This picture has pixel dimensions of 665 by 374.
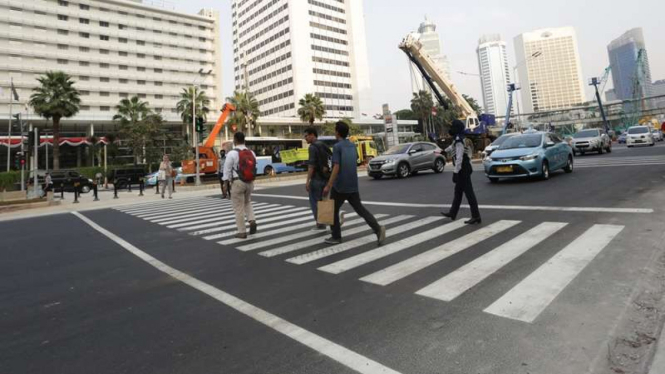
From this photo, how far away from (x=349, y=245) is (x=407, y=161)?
12166 millimetres

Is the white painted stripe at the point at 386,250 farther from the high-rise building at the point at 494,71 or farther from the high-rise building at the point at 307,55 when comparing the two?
the high-rise building at the point at 307,55

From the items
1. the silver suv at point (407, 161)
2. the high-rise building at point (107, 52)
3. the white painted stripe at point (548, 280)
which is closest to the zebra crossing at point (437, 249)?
→ the white painted stripe at point (548, 280)

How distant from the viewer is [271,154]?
98.5 feet

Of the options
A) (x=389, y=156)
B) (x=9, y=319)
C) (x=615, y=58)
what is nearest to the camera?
(x=9, y=319)

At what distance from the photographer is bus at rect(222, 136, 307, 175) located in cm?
2916

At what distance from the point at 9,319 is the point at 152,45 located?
78687 millimetres

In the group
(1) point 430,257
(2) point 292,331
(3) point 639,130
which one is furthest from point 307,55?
(2) point 292,331

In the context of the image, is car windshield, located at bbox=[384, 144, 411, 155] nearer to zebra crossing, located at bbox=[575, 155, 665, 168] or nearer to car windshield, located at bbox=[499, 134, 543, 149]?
car windshield, located at bbox=[499, 134, 543, 149]

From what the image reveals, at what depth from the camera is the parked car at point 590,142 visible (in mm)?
21312

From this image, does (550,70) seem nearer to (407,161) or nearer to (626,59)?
(626,59)

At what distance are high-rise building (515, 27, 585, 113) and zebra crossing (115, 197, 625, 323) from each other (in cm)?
8501

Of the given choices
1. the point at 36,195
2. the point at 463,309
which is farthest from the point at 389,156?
the point at 36,195

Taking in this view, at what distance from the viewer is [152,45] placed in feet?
230

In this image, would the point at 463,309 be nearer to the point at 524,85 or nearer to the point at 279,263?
the point at 279,263
